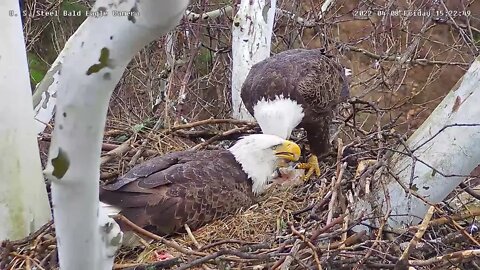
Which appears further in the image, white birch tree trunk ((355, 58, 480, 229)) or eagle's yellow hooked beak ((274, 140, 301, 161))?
eagle's yellow hooked beak ((274, 140, 301, 161))

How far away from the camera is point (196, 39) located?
5.79 m

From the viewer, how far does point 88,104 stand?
1.39 metres

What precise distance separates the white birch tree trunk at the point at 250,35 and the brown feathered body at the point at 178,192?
3.59 feet

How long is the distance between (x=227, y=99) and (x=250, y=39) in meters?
1.94

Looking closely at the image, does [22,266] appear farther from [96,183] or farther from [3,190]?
[96,183]

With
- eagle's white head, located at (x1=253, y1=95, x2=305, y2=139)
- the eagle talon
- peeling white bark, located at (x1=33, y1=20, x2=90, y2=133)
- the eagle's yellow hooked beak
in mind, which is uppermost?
peeling white bark, located at (x1=33, y1=20, x2=90, y2=133)

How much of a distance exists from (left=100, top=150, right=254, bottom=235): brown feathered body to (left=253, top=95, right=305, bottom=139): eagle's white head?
46 centimetres

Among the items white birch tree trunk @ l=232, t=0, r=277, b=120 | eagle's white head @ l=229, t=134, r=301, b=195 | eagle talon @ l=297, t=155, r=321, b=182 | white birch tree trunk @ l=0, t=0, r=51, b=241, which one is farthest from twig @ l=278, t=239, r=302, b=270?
white birch tree trunk @ l=232, t=0, r=277, b=120

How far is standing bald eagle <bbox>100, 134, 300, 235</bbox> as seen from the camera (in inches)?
134

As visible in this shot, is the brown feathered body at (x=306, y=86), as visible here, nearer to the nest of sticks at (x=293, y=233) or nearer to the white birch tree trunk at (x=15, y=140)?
the nest of sticks at (x=293, y=233)

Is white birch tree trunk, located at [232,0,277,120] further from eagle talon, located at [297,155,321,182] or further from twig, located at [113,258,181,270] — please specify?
twig, located at [113,258,181,270]

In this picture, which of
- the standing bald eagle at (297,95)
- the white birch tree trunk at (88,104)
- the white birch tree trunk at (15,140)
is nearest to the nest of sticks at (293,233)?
the white birch tree trunk at (15,140)

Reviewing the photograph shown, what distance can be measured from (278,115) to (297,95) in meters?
→ 0.24

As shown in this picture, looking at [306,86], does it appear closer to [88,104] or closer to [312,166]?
[312,166]
